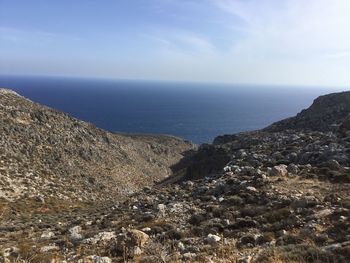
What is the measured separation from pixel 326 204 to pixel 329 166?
678cm

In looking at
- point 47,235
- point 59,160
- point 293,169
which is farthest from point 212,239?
point 59,160

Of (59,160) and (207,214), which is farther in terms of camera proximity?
(59,160)

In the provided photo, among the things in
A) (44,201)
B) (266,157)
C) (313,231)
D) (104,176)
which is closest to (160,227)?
(313,231)

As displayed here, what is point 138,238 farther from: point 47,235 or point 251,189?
point 251,189

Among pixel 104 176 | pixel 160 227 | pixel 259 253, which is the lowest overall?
pixel 104 176

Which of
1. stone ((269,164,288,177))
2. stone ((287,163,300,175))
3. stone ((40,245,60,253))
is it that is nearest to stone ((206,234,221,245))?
stone ((40,245,60,253))

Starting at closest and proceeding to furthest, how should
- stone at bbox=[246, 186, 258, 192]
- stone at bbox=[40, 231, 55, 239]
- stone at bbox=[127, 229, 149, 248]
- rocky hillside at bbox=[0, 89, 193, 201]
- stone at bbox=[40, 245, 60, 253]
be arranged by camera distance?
stone at bbox=[127, 229, 149, 248] → stone at bbox=[40, 245, 60, 253] → stone at bbox=[40, 231, 55, 239] → stone at bbox=[246, 186, 258, 192] → rocky hillside at bbox=[0, 89, 193, 201]

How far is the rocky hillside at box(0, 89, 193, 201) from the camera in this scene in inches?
1485

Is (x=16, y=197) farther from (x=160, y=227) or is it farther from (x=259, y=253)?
(x=259, y=253)

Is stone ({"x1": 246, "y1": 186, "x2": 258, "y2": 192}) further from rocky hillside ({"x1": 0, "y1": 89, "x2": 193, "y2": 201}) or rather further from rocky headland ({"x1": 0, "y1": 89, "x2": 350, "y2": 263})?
rocky hillside ({"x1": 0, "y1": 89, "x2": 193, "y2": 201})

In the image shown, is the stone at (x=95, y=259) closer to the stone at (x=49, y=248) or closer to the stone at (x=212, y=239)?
the stone at (x=49, y=248)

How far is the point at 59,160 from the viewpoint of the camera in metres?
46.3

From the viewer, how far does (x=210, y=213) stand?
17.2 metres

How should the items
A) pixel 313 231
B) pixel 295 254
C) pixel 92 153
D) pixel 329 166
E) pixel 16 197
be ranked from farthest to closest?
pixel 92 153 < pixel 16 197 < pixel 329 166 < pixel 313 231 < pixel 295 254
